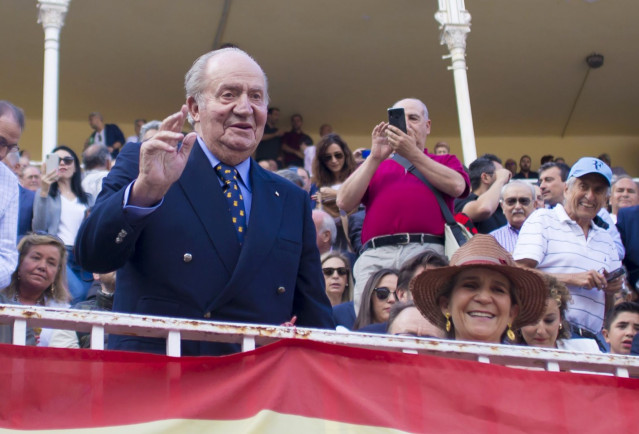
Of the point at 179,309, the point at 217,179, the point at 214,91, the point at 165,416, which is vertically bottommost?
the point at 165,416

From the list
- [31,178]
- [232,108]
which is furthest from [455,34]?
[232,108]

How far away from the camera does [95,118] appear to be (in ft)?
45.2

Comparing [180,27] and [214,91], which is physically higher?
[180,27]

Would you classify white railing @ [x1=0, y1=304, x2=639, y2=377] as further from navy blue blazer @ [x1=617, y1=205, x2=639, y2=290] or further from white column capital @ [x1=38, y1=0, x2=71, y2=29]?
white column capital @ [x1=38, y1=0, x2=71, y2=29]

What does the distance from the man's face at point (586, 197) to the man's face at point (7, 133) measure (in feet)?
11.2

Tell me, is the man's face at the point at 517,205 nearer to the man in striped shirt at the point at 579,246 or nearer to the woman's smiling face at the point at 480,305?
the man in striped shirt at the point at 579,246

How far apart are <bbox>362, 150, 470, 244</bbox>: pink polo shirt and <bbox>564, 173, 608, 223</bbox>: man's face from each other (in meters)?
0.85

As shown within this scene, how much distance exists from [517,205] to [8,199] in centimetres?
393

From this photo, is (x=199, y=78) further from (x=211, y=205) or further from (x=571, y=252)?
(x=571, y=252)

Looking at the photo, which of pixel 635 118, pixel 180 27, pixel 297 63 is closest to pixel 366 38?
pixel 297 63

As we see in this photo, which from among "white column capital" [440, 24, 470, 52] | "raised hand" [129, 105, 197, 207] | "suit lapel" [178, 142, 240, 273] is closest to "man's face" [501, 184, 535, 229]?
"suit lapel" [178, 142, 240, 273]

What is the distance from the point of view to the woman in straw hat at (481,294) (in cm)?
379

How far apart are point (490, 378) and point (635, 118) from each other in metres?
18.3

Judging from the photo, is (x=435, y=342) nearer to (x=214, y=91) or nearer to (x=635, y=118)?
(x=214, y=91)
